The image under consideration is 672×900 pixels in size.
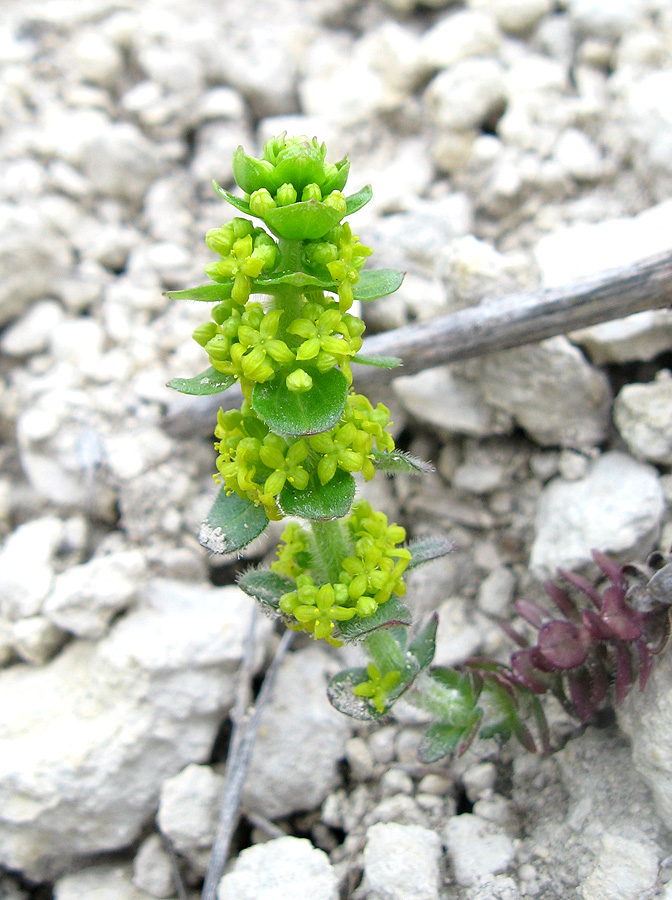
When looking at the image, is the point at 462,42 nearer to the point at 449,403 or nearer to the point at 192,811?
the point at 449,403

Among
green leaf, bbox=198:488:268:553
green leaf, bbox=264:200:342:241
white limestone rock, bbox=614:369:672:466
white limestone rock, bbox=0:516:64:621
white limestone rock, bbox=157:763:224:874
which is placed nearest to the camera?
green leaf, bbox=264:200:342:241

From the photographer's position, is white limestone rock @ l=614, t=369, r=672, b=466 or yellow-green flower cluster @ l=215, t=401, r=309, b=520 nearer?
yellow-green flower cluster @ l=215, t=401, r=309, b=520

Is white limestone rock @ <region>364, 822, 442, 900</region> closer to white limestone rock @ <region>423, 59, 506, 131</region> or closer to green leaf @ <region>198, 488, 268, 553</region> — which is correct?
green leaf @ <region>198, 488, 268, 553</region>

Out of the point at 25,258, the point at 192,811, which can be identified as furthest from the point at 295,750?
the point at 25,258

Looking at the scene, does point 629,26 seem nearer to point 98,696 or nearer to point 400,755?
point 400,755

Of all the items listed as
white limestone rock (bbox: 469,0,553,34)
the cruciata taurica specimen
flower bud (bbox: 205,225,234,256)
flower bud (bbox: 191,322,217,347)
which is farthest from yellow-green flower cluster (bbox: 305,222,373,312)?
white limestone rock (bbox: 469,0,553,34)

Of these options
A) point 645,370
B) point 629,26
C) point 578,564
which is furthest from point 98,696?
point 629,26

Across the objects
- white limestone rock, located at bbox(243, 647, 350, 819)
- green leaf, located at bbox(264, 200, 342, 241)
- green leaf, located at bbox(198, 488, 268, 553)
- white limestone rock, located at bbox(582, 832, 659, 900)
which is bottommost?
white limestone rock, located at bbox(243, 647, 350, 819)
